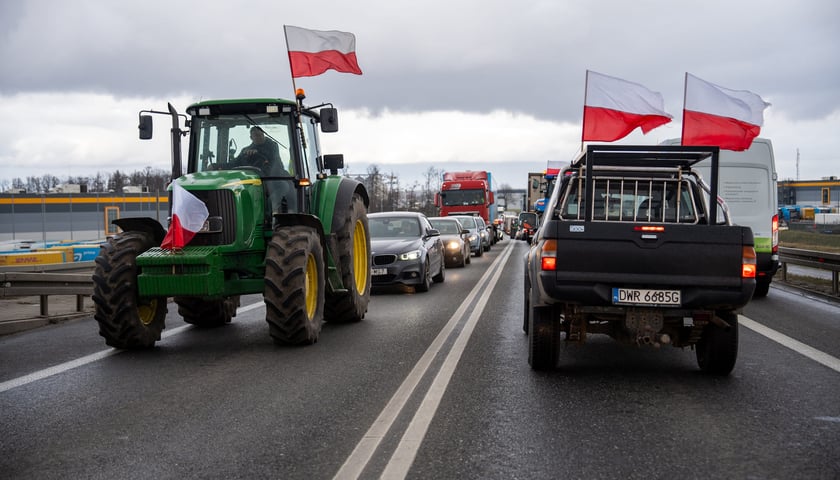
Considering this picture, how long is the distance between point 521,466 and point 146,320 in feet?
18.9

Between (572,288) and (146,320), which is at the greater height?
(572,288)

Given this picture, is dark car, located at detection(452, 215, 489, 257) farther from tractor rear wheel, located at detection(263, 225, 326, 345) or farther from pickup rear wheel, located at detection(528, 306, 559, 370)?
pickup rear wheel, located at detection(528, 306, 559, 370)

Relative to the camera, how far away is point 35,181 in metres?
142

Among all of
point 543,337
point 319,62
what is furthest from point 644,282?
point 319,62

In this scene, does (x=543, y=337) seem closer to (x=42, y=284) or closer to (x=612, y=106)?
(x=612, y=106)

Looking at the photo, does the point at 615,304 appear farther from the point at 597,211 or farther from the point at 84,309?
the point at 84,309

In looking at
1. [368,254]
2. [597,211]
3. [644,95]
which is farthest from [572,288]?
[644,95]

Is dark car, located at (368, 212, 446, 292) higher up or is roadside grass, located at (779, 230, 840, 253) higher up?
dark car, located at (368, 212, 446, 292)

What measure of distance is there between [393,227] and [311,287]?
25.3ft

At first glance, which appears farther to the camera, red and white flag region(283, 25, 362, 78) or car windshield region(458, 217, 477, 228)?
car windshield region(458, 217, 477, 228)

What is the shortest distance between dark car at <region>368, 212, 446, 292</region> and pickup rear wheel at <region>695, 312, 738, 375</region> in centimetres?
778

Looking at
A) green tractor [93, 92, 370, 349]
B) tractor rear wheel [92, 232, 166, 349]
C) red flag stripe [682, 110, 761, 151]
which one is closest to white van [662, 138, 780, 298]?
red flag stripe [682, 110, 761, 151]

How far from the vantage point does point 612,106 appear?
38.5 feet

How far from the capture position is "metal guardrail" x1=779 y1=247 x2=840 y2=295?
14477mm
